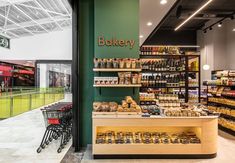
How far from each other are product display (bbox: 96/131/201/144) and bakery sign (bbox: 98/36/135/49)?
192 cm

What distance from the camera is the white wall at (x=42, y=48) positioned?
52.0ft

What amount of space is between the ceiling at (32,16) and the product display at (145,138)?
7.44m

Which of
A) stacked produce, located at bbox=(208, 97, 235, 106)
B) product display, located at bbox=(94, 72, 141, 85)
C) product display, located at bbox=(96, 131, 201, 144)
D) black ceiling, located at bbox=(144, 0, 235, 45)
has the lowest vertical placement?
product display, located at bbox=(96, 131, 201, 144)

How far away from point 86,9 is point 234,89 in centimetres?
529

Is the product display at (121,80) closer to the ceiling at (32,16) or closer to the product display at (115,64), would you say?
the product display at (115,64)

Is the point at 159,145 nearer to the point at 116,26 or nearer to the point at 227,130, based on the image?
the point at 116,26

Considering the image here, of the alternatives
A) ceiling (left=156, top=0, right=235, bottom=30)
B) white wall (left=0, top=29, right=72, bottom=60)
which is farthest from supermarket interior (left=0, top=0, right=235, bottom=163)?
white wall (left=0, top=29, right=72, bottom=60)

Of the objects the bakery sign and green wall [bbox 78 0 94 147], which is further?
green wall [bbox 78 0 94 147]

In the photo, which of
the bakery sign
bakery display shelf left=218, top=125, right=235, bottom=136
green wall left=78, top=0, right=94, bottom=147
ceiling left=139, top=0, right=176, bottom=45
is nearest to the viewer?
the bakery sign

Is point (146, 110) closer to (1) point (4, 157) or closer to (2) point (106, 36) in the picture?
(2) point (106, 36)

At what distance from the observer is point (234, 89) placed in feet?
23.0

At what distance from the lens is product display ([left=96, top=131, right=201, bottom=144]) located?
169 inches

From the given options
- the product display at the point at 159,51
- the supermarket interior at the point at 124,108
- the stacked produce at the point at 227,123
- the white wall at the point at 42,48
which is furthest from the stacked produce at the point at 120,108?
the white wall at the point at 42,48

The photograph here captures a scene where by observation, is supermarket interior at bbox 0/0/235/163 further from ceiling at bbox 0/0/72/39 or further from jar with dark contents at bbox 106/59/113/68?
ceiling at bbox 0/0/72/39
